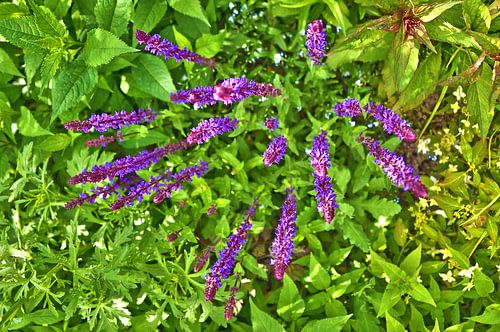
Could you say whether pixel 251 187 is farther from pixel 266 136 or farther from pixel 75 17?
pixel 75 17

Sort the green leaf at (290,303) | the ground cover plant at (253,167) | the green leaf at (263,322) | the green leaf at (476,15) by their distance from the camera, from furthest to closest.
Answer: the green leaf at (290,303) → the green leaf at (263,322) → the ground cover plant at (253,167) → the green leaf at (476,15)

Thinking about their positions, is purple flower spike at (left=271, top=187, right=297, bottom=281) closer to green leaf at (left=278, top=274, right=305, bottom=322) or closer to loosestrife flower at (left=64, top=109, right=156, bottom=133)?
green leaf at (left=278, top=274, right=305, bottom=322)

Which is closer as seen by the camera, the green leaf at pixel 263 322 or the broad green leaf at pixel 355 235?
the green leaf at pixel 263 322

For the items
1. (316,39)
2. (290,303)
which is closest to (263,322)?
(290,303)

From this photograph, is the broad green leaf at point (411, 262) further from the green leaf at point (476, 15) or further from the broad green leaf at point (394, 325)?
the green leaf at point (476, 15)

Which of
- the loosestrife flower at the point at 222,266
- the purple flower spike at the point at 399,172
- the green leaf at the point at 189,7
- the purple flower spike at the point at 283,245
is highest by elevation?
the green leaf at the point at 189,7

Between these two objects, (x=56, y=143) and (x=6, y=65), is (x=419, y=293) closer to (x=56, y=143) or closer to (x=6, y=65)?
(x=56, y=143)

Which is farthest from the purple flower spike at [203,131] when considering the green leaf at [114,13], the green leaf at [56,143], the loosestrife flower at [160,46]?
the green leaf at [56,143]
